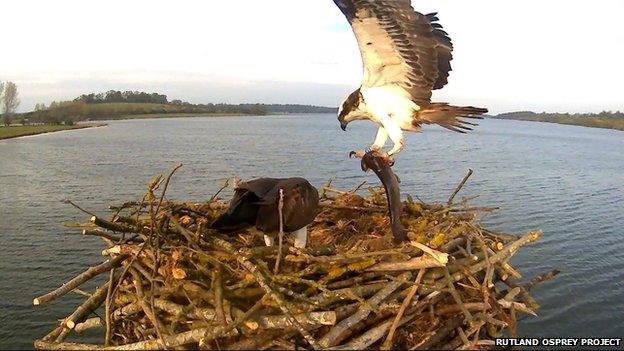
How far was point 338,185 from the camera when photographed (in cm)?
1678

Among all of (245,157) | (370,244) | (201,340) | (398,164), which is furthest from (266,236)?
(245,157)

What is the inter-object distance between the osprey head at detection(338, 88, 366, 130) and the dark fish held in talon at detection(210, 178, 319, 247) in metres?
0.78

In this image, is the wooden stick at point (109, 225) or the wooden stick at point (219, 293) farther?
the wooden stick at point (109, 225)

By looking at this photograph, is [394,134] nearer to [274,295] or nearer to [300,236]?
[300,236]

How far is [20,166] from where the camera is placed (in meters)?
23.1

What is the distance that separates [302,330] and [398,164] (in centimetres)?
1894

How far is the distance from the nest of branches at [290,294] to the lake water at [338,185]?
14.6 ft

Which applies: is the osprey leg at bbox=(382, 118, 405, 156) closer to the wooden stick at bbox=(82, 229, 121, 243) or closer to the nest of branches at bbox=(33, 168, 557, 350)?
the nest of branches at bbox=(33, 168, 557, 350)

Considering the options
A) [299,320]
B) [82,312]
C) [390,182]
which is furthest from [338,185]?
[299,320]

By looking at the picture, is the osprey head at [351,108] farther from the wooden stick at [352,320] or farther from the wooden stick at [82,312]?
the wooden stick at [82,312]

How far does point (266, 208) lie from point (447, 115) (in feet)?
5.95

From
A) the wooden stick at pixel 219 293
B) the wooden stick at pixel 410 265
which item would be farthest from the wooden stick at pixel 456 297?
the wooden stick at pixel 219 293

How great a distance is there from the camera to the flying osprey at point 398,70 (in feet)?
13.3

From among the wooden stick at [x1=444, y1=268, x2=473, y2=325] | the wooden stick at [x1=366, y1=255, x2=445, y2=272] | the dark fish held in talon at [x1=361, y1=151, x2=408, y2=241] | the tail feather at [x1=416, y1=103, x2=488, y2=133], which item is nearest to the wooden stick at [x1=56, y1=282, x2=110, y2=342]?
the wooden stick at [x1=366, y1=255, x2=445, y2=272]
